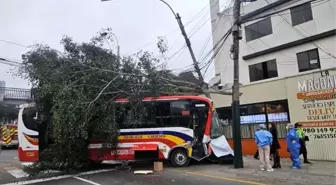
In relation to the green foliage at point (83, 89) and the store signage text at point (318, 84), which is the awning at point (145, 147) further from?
the store signage text at point (318, 84)

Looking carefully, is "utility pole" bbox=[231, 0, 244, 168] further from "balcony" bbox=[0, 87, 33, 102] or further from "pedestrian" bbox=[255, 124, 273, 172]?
"balcony" bbox=[0, 87, 33, 102]

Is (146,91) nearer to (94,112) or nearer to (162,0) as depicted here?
(94,112)

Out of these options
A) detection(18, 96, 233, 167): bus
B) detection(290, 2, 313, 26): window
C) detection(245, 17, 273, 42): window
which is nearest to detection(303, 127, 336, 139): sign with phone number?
detection(18, 96, 233, 167): bus

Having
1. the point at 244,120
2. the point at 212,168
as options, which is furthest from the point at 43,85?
the point at 244,120

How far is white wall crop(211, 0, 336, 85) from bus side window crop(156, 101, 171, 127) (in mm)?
10436

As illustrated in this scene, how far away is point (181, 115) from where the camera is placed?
13422mm

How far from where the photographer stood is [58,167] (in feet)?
41.0

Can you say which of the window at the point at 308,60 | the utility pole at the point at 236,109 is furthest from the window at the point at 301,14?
the utility pole at the point at 236,109

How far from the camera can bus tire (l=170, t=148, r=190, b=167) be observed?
13.3 meters

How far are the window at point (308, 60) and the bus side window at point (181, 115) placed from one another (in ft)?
32.8

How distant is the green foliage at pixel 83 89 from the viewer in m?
11.7

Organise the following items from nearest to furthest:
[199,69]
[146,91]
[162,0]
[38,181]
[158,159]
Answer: [38,181]
[146,91]
[158,159]
[199,69]
[162,0]

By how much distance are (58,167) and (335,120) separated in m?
11.1

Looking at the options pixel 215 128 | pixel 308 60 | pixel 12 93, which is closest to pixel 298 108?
pixel 215 128
